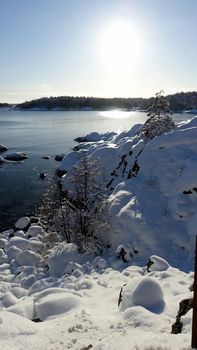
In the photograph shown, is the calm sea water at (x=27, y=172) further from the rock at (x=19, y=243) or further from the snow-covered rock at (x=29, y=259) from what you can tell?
the snow-covered rock at (x=29, y=259)

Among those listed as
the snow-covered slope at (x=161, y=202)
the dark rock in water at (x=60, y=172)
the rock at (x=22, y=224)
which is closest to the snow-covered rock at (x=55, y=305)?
the snow-covered slope at (x=161, y=202)

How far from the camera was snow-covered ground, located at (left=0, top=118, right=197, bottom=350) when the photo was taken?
9516 millimetres

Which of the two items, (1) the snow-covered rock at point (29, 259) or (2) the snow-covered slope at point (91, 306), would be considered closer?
(2) the snow-covered slope at point (91, 306)

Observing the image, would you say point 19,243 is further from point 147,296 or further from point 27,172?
point 27,172

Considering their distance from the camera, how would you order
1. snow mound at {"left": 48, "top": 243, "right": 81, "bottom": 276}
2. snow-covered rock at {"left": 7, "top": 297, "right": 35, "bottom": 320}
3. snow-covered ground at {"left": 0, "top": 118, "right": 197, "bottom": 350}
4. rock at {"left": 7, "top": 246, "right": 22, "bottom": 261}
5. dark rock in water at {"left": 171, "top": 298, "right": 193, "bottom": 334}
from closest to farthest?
1. dark rock in water at {"left": 171, "top": 298, "right": 193, "bottom": 334}
2. snow-covered ground at {"left": 0, "top": 118, "right": 197, "bottom": 350}
3. snow-covered rock at {"left": 7, "top": 297, "right": 35, "bottom": 320}
4. snow mound at {"left": 48, "top": 243, "right": 81, "bottom": 276}
5. rock at {"left": 7, "top": 246, "right": 22, "bottom": 261}

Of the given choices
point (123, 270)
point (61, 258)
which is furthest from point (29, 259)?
point (123, 270)

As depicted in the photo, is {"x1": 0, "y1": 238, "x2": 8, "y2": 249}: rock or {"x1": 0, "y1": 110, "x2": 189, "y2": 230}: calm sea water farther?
{"x1": 0, "y1": 110, "x2": 189, "y2": 230}: calm sea water

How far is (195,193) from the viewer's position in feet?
77.2

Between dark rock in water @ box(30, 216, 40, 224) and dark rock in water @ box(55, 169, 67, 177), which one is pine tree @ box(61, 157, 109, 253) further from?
dark rock in water @ box(55, 169, 67, 177)

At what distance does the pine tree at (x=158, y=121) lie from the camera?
34406 millimetres

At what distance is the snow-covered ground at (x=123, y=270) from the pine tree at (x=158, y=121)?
Answer: 1894 millimetres

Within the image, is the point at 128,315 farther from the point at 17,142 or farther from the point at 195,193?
the point at 17,142

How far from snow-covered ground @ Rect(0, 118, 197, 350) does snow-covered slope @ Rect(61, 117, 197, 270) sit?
0.07 meters

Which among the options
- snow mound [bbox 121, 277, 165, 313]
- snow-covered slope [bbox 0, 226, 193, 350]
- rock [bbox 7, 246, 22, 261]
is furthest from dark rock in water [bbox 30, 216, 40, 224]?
snow mound [bbox 121, 277, 165, 313]
